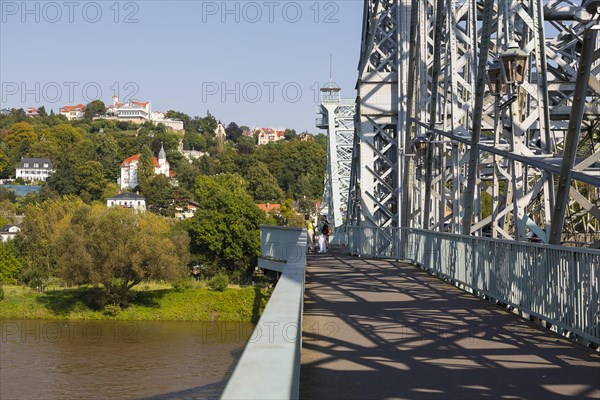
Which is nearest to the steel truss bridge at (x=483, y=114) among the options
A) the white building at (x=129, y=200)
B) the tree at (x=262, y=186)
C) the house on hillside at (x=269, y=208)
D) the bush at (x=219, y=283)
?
the bush at (x=219, y=283)

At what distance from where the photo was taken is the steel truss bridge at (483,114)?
11995 millimetres

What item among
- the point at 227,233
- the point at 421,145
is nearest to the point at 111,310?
the point at 227,233

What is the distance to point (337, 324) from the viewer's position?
33.0 feet

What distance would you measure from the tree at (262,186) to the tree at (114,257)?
97.4 m

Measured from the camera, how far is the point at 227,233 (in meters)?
73.6

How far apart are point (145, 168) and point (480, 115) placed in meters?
170

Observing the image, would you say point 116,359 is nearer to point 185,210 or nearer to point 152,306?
point 152,306

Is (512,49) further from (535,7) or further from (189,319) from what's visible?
(189,319)

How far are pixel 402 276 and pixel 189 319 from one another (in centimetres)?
4363

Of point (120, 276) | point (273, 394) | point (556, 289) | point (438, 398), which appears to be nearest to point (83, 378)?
point (120, 276)

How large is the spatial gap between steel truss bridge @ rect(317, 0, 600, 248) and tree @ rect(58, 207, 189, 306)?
87.4 ft

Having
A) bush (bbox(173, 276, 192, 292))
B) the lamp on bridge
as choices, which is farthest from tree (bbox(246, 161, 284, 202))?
the lamp on bridge

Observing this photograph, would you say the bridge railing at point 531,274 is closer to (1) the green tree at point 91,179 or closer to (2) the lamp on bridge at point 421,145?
(2) the lamp on bridge at point 421,145

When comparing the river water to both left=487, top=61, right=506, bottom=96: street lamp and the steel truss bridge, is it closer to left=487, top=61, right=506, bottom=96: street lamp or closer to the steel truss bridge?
the steel truss bridge
